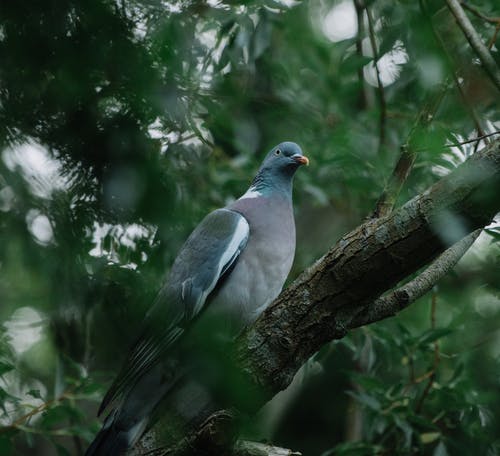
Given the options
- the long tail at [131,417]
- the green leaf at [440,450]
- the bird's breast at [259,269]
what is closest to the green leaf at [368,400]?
the green leaf at [440,450]

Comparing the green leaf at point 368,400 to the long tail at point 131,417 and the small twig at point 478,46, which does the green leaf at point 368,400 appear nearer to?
the long tail at point 131,417

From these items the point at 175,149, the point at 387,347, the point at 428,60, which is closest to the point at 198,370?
the point at 175,149

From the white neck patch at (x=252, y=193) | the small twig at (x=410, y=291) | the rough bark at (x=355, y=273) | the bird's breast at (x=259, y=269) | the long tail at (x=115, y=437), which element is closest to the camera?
the rough bark at (x=355, y=273)

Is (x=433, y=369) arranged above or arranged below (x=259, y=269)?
below

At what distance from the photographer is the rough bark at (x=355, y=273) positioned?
5.78ft

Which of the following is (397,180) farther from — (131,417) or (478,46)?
(131,417)

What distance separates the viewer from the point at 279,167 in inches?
151

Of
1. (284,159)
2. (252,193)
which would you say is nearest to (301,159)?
(284,159)

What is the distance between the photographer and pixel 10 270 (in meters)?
1.07

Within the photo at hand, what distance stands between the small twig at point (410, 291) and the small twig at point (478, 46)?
1.79ft

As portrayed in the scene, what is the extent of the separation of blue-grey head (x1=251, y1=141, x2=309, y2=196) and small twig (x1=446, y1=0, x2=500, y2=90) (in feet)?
5.10

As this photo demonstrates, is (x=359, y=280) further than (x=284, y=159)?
No

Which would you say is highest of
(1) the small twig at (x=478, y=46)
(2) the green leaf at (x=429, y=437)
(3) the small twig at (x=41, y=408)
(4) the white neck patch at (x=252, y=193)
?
(1) the small twig at (x=478, y=46)

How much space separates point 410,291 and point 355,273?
0.48 metres
